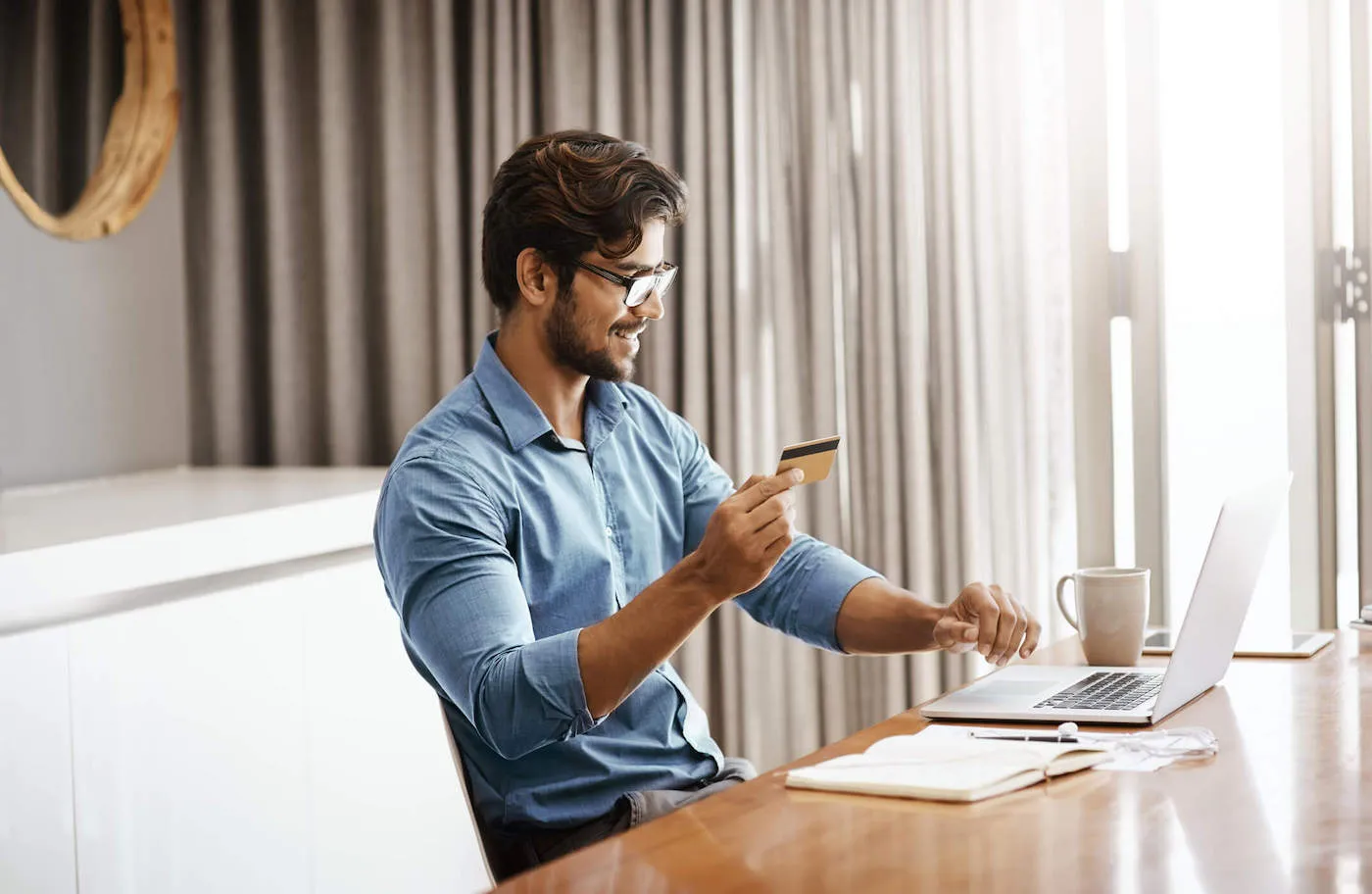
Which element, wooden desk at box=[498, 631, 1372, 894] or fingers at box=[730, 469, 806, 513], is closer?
wooden desk at box=[498, 631, 1372, 894]

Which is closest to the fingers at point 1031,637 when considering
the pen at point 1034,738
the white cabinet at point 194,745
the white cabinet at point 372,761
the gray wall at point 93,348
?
the pen at point 1034,738

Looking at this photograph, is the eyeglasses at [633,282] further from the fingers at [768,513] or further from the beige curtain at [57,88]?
the beige curtain at [57,88]

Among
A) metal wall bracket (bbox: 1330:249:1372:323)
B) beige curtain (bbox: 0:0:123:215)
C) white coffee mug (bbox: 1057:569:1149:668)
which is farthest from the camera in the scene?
metal wall bracket (bbox: 1330:249:1372:323)

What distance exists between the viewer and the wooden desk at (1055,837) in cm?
94

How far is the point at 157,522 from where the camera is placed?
2.02 meters

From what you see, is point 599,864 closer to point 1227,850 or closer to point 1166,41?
point 1227,850

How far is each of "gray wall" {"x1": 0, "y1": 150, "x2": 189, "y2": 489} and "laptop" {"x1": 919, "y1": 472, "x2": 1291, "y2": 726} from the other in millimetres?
1814

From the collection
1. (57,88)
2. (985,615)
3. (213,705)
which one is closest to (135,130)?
(57,88)

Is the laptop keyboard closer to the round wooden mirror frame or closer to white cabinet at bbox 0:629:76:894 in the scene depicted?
white cabinet at bbox 0:629:76:894

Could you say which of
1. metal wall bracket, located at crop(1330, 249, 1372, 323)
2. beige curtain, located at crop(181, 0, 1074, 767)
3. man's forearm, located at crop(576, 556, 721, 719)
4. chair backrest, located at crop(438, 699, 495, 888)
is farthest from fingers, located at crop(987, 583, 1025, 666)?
metal wall bracket, located at crop(1330, 249, 1372, 323)

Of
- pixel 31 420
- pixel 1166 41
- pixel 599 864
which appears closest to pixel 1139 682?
pixel 599 864

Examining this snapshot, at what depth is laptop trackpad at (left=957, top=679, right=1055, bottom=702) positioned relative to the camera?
1.49 m

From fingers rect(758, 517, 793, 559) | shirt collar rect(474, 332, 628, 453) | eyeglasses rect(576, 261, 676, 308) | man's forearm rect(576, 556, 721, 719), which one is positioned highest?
eyeglasses rect(576, 261, 676, 308)

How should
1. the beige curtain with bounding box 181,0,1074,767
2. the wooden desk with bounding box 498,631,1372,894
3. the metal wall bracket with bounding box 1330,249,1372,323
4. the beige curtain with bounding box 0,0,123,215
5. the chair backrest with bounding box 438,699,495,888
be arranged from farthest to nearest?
the beige curtain with bounding box 181,0,1074,767
the metal wall bracket with bounding box 1330,249,1372,323
the beige curtain with bounding box 0,0,123,215
the chair backrest with bounding box 438,699,495,888
the wooden desk with bounding box 498,631,1372,894
